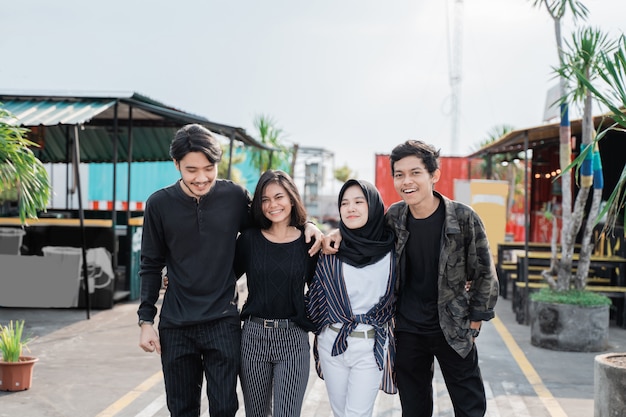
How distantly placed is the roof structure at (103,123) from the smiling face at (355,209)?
4.88 metres

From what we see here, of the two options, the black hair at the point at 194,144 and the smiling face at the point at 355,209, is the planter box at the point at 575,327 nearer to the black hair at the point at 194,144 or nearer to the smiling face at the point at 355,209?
the smiling face at the point at 355,209

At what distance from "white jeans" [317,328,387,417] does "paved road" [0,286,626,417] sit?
2050 mm

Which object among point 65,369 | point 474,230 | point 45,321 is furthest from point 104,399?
point 45,321

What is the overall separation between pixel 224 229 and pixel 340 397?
3.36 ft

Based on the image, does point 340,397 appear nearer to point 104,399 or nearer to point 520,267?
point 104,399

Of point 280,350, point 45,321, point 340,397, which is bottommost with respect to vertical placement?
point 45,321

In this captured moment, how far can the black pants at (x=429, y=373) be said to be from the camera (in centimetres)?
426

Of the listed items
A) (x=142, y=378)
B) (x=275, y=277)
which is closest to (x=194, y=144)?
(x=275, y=277)

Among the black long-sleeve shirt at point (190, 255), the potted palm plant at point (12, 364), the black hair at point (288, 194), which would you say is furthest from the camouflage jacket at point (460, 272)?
the potted palm plant at point (12, 364)

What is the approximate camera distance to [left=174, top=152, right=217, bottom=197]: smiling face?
3852 millimetres

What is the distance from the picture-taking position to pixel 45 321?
10383 mm

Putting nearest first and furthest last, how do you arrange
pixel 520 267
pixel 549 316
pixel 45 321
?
pixel 549 316, pixel 45 321, pixel 520 267

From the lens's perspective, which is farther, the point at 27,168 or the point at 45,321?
the point at 45,321

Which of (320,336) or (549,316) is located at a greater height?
(320,336)
